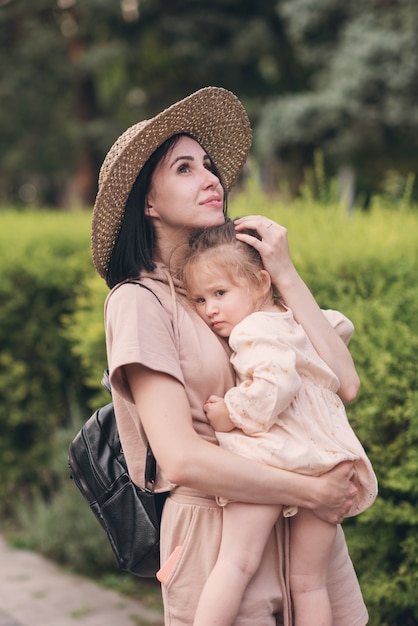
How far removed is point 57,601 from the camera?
4.83 m

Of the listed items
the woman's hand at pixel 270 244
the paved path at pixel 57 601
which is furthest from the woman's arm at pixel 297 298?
the paved path at pixel 57 601

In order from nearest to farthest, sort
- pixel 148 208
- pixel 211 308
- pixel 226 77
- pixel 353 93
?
pixel 211 308, pixel 148 208, pixel 353 93, pixel 226 77

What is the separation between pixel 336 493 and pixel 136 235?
3.08 ft

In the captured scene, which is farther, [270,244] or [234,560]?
[270,244]

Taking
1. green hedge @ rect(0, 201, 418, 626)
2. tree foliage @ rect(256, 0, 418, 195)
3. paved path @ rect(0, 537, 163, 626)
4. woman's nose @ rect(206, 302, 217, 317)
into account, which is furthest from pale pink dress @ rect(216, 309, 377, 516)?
tree foliage @ rect(256, 0, 418, 195)

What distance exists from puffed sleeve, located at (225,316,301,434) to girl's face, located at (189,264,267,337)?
0.26ft

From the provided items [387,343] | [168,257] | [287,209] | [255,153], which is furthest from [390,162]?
[168,257]

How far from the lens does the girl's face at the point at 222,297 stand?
2432 millimetres

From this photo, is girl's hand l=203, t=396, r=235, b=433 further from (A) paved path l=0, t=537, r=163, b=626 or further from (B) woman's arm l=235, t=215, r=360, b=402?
(A) paved path l=0, t=537, r=163, b=626

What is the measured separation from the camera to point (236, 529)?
7.55 ft

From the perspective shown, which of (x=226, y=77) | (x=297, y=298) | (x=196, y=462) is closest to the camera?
(x=196, y=462)

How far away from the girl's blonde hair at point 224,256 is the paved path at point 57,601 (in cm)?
264

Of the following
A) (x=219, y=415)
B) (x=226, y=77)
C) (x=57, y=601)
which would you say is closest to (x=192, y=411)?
(x=219, y=415)

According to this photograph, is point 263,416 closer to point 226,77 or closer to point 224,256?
point 224,256
